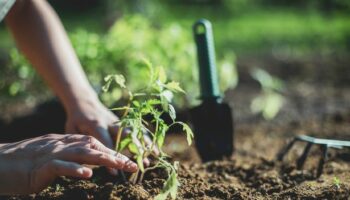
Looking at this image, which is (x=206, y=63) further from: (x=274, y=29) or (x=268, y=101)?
(x=274, y=29)

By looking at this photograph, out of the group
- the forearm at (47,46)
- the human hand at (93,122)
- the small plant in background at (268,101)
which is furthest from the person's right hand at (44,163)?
the small plant in background at (268,101)

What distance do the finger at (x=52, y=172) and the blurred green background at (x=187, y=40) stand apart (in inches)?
54.8

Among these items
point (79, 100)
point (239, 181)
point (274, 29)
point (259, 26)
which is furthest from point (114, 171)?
point (259, 26)

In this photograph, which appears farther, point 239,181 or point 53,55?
point 53,55

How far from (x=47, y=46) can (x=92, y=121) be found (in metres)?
0.51

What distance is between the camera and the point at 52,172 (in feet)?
5.69

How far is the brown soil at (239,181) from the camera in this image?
6.32 feet

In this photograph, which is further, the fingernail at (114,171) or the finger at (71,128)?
the finger at (71,128)

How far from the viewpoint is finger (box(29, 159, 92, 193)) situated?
1720 millimetres

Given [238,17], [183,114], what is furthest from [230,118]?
[238,17]

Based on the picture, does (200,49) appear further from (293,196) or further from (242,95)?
(242,95)

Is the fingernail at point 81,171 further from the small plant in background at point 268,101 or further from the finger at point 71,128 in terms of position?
the small plant in background at point 268,101

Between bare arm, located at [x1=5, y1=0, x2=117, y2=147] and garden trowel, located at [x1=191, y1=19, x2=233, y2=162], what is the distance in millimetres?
522

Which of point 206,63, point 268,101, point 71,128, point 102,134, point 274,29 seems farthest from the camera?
point 274,29
